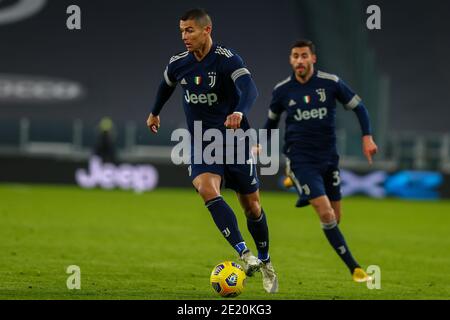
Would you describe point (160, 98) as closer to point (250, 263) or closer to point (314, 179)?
point (314, 179)

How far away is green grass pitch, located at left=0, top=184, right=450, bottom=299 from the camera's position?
28.0ft

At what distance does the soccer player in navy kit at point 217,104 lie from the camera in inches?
329

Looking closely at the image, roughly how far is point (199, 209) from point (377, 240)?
5993 mm

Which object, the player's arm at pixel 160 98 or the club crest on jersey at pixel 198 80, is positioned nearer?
the club crest on jersey at pixel 198 80

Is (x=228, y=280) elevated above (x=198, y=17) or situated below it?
below

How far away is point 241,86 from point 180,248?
4.43m

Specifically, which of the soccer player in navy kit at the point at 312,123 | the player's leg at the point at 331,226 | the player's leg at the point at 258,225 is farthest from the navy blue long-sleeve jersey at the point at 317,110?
the player's leg at the point at 258,225

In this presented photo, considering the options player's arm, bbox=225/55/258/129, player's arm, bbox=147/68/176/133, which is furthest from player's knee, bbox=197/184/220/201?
player's arm, bbox=147/68/176/133

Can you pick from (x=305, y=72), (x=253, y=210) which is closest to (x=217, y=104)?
(x=253, y=210)

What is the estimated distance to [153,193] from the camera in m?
24.3

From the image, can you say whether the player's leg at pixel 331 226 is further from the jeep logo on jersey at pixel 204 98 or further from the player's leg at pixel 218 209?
the jeep logo on jersey at pixel 204 98

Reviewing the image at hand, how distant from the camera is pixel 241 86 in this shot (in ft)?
27.4

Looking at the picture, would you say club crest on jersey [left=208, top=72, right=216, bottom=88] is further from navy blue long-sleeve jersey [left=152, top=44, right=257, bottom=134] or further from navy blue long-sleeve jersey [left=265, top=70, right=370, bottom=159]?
navy blue long-sleeve jersey [left=265, top=70, right=370, bottom=159]

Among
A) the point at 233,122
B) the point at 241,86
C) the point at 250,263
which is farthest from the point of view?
the point at 241,86
